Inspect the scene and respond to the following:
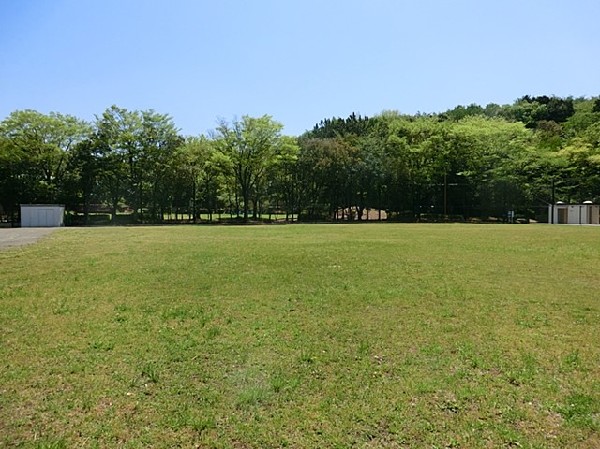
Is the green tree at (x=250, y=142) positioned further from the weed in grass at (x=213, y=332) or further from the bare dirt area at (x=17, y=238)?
the weed in grass at (x=213, y=332)

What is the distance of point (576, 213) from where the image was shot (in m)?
37.2

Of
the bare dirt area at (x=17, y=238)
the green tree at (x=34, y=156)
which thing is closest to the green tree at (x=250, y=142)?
the green tree at (x=34, y=156)

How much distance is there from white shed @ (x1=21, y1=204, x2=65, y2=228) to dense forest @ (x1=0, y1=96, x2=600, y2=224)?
3.78 meters

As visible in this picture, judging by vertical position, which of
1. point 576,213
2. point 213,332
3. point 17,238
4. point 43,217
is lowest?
point 213,332

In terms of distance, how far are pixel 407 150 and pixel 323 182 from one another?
30.1 ft

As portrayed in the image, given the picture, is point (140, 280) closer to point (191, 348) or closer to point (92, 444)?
point (191, 348)

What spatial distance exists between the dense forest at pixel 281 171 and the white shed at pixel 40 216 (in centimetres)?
378

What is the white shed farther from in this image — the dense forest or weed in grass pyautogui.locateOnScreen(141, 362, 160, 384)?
weed in grass pyautogui.locateOnScreen(141, 362, 160, 384)

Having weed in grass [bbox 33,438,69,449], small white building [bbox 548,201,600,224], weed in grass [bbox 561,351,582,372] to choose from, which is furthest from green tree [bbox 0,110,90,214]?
small white building [bbox 548,201,600,224]

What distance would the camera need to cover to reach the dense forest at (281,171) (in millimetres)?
37906

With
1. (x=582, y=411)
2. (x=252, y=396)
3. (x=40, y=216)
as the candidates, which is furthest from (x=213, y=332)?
(x=40, y=216)

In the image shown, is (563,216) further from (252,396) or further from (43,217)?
(43,217)

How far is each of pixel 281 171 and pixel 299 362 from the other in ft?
137

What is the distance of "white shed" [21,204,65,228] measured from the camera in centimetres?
3219
